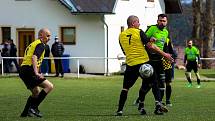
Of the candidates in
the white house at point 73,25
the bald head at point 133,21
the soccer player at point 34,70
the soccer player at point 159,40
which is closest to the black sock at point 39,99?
the soccer player at point 34,70

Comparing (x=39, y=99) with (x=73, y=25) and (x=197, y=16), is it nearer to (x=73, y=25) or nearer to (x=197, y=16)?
(x=73, y=25)

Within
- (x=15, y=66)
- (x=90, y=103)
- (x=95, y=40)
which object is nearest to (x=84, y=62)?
(x=95, y=40)

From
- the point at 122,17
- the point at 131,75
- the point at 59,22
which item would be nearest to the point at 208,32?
the point at 122,17

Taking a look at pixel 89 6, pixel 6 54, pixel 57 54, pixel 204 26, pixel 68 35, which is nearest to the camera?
pixel 57 54

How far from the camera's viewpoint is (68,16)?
1463 inches

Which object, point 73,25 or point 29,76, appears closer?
point 29,76

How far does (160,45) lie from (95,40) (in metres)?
22.5

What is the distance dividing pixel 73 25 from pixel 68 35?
796 mm

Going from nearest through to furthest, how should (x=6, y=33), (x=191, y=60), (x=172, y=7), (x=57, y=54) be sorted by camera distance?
(x=191, y=60) < (x=57, y=54) < (x=6, y=33) < (x=172, y=7)

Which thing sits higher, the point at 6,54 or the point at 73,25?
the point at 73,25

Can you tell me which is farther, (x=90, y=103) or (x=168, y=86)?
(x=90, y=103)

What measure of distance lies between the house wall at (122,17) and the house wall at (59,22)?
3.18ft

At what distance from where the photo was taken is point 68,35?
3759 cm

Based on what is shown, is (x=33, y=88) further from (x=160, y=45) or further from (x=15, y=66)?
(x=15, y=66)
